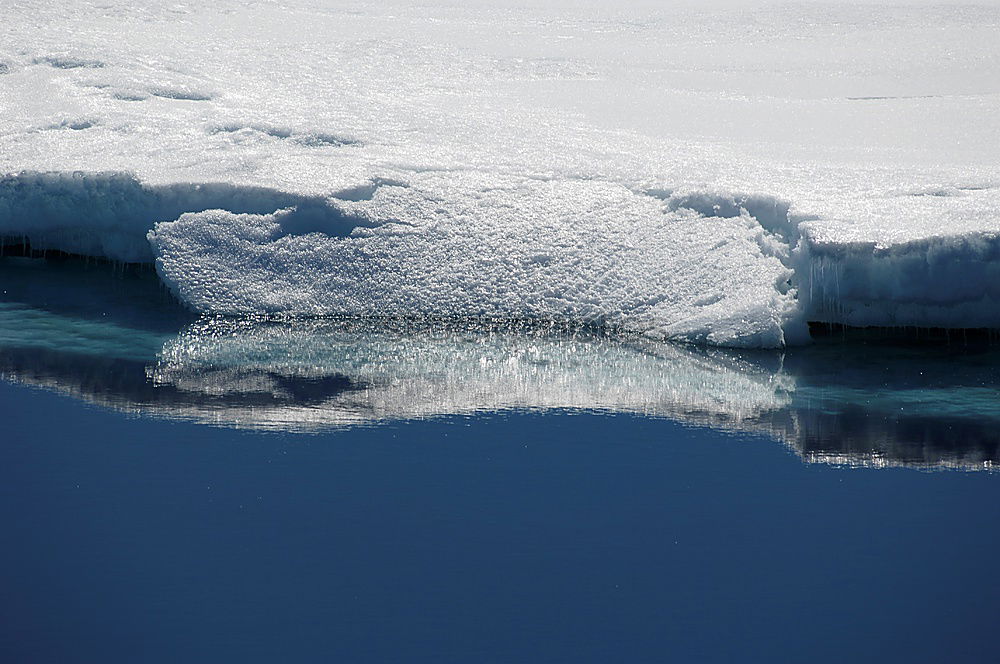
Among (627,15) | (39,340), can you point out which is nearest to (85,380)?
(39,340)

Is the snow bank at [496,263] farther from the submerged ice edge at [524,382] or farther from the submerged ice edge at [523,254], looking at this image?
the submerged ice edge at [524,382]

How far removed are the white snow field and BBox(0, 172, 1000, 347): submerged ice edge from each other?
1cm

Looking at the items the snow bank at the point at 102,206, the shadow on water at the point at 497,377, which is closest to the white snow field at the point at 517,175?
the snow bank at the point at 102,206

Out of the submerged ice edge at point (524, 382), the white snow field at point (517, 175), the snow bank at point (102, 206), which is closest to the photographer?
the submerged ice edge at point (524, 382)

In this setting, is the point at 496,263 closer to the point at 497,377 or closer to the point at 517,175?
the point at 517,175

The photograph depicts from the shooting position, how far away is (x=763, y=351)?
5.13 m

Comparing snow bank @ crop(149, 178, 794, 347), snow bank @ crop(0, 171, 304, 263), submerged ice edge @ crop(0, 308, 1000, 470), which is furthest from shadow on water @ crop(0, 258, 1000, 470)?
snow bank @ crop(0, 171, 304, 263)

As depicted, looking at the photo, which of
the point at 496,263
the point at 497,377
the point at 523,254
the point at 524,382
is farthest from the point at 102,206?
the point at 524,382

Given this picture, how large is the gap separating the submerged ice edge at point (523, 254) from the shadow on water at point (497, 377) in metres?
0.14

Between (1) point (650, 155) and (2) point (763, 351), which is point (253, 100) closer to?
(1) point (650, 155)

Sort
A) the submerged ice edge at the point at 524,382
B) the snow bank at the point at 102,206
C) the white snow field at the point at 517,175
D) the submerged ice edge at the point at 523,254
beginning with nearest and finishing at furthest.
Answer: the submerged ice edge at the point at 524,382, the submerged ice edge at the point at 523,254, the white snow field at the point at 517,175, the snow bank at the point at 102,206

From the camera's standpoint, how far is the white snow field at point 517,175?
5.22m

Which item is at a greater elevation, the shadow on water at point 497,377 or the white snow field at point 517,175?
the white snow field at point 517,175

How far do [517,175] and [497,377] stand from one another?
1675 mm
